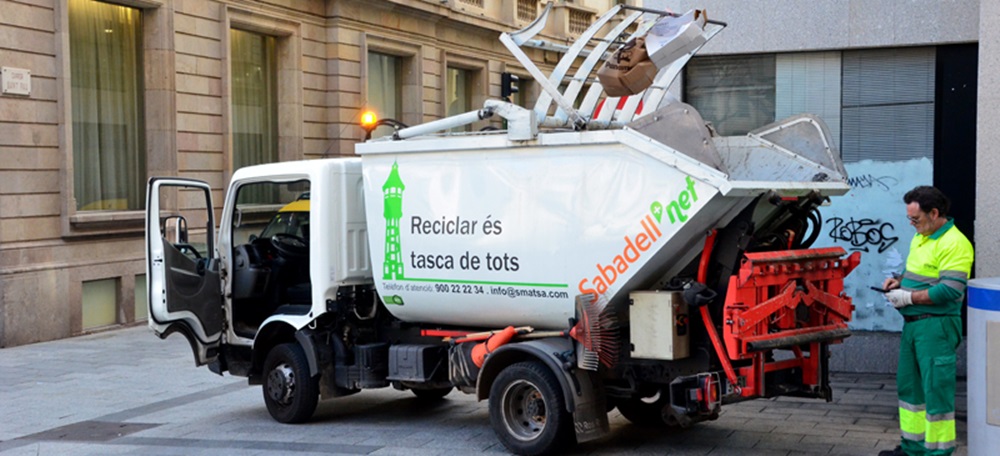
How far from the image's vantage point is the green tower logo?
873 cm

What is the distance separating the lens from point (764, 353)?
7.52m

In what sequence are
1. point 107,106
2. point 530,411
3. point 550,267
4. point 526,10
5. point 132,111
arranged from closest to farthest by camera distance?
point 550,267, point 530,411, point 107,106, point 132,111, point 526,10

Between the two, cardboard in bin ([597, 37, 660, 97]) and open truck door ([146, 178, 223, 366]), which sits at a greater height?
cardboard in bin ([597, 37, 660, 97])

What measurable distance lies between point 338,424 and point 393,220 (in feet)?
5.84

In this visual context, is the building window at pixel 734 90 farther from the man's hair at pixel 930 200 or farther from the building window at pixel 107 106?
the building window at pixel 107 106

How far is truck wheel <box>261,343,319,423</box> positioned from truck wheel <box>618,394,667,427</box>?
2.34 metres

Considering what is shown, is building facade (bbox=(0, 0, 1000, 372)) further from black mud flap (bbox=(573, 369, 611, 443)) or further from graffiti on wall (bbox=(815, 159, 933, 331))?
black mud flap (bbox=(573, 369, 611, 443))

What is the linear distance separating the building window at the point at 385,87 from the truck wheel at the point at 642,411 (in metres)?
15.0

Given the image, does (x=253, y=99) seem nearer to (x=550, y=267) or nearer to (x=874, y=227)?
(x=874, y=227)

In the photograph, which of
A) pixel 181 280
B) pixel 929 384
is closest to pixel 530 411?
pixel 929 384

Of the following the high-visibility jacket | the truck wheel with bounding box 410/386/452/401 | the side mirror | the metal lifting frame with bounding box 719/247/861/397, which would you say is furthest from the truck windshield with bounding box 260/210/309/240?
the high-visibility jacket

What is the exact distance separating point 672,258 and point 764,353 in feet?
2.67

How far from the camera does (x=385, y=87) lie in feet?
78.2

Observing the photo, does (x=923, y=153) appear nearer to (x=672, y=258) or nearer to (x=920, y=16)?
(x=920, y=16)
